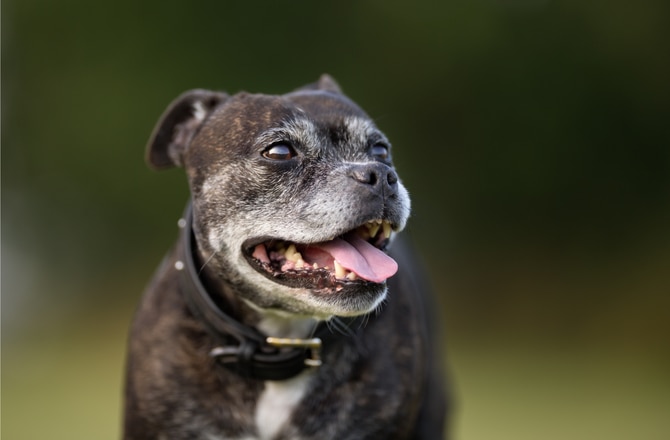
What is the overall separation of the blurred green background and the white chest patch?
759cm

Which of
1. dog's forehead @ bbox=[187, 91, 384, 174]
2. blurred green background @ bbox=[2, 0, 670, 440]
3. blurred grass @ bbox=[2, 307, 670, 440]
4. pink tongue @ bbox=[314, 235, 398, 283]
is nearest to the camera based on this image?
pink tongue @ bbox=[314, 235, 398, 283]

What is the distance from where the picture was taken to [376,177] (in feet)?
12.3

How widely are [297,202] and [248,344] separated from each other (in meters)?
0.65

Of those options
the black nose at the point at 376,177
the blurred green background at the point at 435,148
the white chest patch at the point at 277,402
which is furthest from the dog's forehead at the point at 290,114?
the blurred green background at the point at 435,148

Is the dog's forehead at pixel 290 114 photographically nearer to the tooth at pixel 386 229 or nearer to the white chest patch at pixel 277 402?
the tooth at pixel 386 229

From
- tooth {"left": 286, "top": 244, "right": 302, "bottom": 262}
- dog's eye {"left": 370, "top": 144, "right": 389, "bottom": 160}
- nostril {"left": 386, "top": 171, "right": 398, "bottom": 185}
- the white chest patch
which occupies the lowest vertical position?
the white chest patch

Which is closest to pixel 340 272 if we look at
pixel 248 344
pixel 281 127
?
pixel 248 344

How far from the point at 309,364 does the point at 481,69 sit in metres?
10.1

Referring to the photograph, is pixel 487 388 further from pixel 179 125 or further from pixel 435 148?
pixel 179 125

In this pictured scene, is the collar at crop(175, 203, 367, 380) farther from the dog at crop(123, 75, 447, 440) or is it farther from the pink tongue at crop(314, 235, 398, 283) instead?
the pink tongue at crop(314, 235, 398, 283)

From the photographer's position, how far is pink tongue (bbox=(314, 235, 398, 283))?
3.72 m

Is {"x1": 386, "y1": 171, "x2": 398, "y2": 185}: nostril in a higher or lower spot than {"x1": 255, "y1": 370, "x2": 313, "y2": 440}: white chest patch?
higher

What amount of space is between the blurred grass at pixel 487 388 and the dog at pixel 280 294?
3463 mm

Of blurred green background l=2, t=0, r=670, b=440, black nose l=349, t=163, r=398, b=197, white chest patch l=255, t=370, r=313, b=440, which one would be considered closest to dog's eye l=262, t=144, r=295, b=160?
black nose l=349, t=163, r=398, b=197
